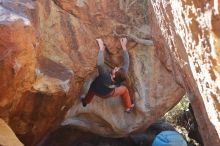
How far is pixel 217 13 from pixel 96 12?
5406 mm

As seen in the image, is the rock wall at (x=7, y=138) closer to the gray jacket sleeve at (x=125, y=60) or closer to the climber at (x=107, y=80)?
the climber at (x=107, y=80)

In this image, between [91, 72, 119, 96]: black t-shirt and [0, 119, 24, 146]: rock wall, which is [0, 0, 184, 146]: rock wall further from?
[0, 119, 24, 146]: rock wall

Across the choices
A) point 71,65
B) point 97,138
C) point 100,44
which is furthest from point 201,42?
point 97,138

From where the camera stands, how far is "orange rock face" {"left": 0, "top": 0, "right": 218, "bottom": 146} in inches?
206

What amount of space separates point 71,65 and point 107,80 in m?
0.72

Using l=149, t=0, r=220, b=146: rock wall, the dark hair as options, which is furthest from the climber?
l=149, t=0, r=220, b=146: rock wall

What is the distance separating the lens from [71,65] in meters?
6.88

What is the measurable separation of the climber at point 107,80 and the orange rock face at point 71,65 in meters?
0.18

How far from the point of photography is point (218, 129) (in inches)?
99.0

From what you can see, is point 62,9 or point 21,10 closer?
point 21,10

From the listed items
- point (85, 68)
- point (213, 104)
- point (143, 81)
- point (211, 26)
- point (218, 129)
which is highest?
point (211, 26)

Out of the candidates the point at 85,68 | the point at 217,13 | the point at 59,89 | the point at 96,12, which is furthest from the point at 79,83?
the point at 217,13

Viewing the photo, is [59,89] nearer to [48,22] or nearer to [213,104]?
[48,22]

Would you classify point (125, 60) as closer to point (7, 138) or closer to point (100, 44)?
point (100, 44)
